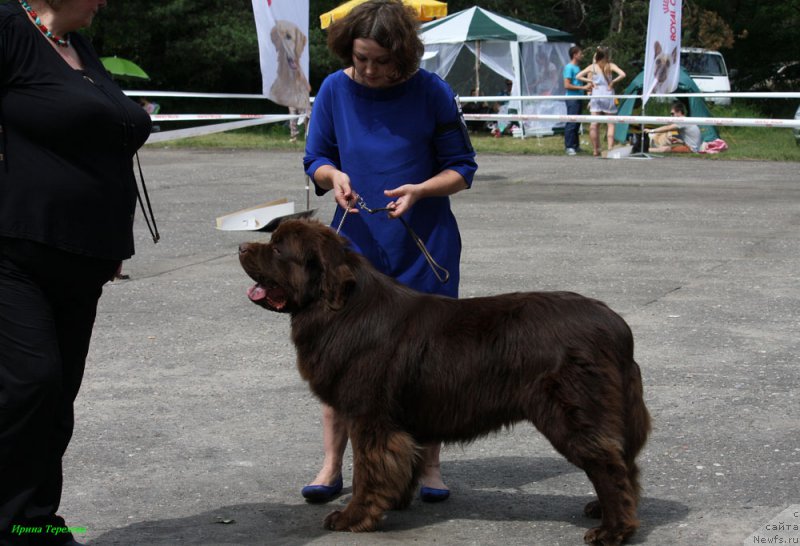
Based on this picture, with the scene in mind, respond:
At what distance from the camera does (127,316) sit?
7.73 meters

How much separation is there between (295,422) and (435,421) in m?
1.61

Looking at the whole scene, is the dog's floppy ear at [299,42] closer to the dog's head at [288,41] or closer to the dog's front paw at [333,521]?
the dog's head at [288,41]

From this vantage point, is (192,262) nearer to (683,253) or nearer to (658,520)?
(683,253)

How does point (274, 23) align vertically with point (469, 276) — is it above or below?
above

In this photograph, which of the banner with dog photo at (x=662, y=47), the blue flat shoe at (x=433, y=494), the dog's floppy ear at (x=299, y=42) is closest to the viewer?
the blue flat shoe at (x=433, y=494)

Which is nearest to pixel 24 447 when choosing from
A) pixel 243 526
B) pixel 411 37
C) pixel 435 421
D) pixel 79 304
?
pixel 79 304

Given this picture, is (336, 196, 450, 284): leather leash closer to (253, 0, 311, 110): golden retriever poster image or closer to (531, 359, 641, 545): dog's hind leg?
(531, 359, 641, 545): dog's hind leg

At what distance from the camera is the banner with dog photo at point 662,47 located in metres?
17.7

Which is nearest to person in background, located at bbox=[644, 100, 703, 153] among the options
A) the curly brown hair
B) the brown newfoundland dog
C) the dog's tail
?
the curly brown hair

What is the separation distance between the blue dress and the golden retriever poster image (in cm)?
836

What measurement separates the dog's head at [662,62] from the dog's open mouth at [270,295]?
1534 centimetres

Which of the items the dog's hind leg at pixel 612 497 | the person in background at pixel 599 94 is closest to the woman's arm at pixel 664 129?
the person in background at pixel 599 94

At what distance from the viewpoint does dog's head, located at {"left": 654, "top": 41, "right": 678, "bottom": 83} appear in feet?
59.4

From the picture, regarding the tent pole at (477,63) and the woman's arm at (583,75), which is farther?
the tent pole at (477,63)
